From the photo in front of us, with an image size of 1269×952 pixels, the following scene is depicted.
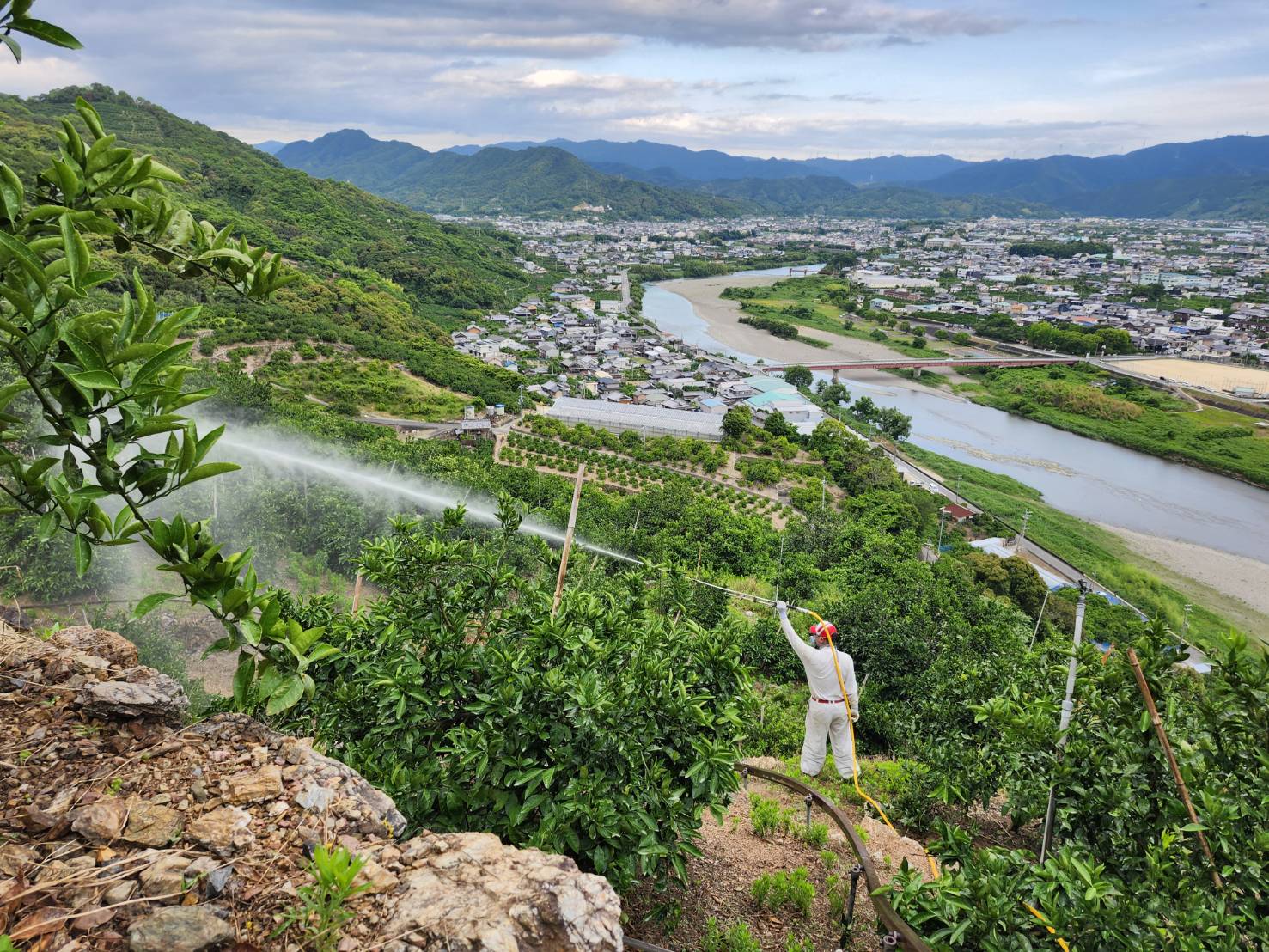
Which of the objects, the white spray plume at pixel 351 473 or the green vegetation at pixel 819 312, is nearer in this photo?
the white spray plume at pixel 351 473

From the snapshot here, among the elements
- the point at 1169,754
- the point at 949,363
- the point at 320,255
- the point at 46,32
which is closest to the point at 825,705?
the point at 1169,754

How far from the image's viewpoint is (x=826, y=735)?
18.7 feet

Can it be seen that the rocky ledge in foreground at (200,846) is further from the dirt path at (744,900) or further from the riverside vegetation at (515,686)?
the dirt path at (744,900)

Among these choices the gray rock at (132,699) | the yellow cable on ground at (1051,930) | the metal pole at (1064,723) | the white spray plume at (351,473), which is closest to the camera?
the gray rock at (132,699)

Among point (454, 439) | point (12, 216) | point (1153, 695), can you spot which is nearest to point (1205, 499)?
point (454, 439)

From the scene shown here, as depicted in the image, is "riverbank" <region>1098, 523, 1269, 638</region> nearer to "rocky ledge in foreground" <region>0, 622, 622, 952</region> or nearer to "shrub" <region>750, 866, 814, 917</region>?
"shrub" <region>750, 866, 814, 917</region>

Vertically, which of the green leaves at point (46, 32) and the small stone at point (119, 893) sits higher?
the green leaves at point (46, 32)

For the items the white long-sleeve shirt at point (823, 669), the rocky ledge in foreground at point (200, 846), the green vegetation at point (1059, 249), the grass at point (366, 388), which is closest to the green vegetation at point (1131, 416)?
the grass at point (366, 388)

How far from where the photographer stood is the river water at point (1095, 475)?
24562mm

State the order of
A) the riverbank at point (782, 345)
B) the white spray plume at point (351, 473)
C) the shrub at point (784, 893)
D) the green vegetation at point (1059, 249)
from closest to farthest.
A: the shrub at point (784, 893), the white spray plume at point (351, 473), the riverbank at point (782, 345), the green vegetation at point (1059, 249)

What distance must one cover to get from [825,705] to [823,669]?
40cm

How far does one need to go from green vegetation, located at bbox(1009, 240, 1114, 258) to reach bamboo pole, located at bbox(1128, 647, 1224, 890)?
338ft

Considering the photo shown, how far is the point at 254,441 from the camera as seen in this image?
616 inches

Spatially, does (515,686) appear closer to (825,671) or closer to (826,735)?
(825,671)
